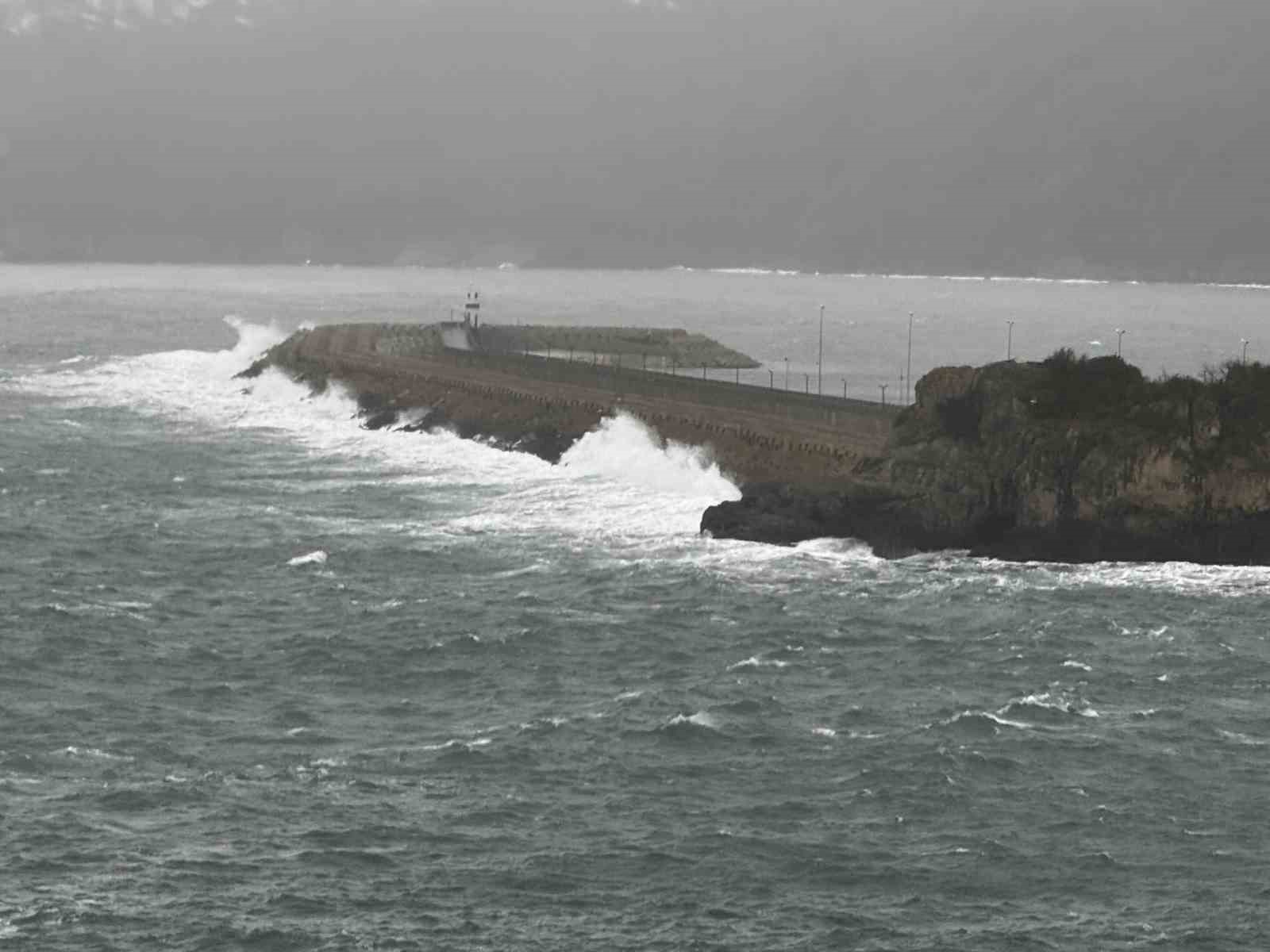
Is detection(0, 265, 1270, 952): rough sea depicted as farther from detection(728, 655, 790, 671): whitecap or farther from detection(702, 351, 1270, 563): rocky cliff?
detection(702, 351, 1270, 563): rocky cliff

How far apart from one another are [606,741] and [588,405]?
214ft

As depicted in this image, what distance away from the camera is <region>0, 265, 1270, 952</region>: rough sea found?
130ft

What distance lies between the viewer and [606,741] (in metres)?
50.1

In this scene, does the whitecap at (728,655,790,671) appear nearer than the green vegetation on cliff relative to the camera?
Yes

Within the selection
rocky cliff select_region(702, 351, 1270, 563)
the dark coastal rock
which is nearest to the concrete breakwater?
the dark coastal rock

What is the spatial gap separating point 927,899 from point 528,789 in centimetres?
1014

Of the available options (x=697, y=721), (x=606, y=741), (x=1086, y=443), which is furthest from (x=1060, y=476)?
(x=606, y=741)

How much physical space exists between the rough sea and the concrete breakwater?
1150cm

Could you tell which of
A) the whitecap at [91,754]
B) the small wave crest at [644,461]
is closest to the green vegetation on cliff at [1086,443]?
the small wave crest at [644,461]

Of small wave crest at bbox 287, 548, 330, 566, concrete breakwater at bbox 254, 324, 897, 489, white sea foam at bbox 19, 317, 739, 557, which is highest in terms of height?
→ concrete breakwater at bbox 254, 324, 897, 489

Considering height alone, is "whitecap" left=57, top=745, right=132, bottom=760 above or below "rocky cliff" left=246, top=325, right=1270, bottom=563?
below

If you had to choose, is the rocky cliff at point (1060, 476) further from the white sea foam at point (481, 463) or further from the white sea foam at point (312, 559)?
the white sea foam at point (312, 559)

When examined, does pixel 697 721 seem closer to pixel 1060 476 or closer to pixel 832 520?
pixel 832 520

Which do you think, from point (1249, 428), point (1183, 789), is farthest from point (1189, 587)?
point (1183, 789)
